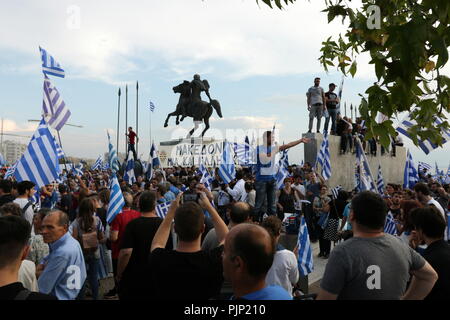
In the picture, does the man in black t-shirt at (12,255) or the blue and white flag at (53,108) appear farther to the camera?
the blue and white flag at (53,108)

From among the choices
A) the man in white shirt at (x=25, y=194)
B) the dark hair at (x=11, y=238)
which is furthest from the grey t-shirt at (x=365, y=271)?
the man in white shirt at (x=25, y=194)

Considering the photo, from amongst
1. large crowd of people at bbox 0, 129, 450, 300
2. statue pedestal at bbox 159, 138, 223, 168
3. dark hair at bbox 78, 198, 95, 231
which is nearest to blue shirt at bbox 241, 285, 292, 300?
large crowd of people at bbox 0, 129, 450, 300

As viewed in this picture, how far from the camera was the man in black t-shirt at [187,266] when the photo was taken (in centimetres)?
283

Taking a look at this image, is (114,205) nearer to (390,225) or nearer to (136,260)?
(136,260)

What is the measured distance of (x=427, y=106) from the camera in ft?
9.65

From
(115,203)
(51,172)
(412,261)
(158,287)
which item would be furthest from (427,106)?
(51,172)

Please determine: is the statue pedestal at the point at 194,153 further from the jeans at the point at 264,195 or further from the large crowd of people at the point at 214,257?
the large crowd of people at the point at 214,257

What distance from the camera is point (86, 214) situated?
561 centimetres

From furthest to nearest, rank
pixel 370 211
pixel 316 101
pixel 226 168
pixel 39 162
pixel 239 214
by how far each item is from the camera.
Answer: pixel 316 101 → pixel 226 168 → pixel 39 162 → pixel 239 214 → pixel 370 211

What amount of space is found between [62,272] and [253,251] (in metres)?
2.18

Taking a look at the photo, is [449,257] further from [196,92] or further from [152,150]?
[196,92]

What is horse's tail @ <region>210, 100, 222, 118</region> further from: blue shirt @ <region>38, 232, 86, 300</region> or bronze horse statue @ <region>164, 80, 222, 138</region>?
blue shirt @ <region>38, 232, 86, 300</region>

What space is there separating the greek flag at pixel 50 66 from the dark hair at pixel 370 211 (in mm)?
8218

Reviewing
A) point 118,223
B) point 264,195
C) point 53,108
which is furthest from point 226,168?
point 118,223
